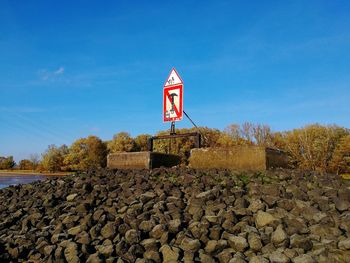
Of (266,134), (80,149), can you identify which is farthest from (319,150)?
(80,149)

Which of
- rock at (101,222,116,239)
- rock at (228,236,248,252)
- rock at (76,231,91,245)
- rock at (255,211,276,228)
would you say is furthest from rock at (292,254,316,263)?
rock at (76,231,91,245)

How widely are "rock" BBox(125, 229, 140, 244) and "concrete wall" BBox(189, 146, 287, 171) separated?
392 centimetres

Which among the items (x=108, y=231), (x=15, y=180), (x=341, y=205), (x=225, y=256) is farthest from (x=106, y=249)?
(x=15, y=180)

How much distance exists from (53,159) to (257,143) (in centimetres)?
4065

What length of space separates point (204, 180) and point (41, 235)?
11.1ft

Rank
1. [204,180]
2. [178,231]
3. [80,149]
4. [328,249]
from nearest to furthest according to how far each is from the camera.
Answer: [328,249] < [178,231] < [204,180] < [80,149]

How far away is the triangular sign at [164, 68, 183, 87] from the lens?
37.1ft

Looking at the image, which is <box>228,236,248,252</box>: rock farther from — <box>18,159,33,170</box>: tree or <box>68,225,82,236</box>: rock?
<box>18,159,33,170</box>: tree

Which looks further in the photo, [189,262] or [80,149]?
[80,149]

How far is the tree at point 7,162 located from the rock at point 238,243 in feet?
341

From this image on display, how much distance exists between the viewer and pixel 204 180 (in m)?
7.62

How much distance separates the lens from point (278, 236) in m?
5.04

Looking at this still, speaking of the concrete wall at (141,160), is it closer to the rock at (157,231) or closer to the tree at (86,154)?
the rock at (157,231)

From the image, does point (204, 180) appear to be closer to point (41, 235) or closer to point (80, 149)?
point (41, 235)
